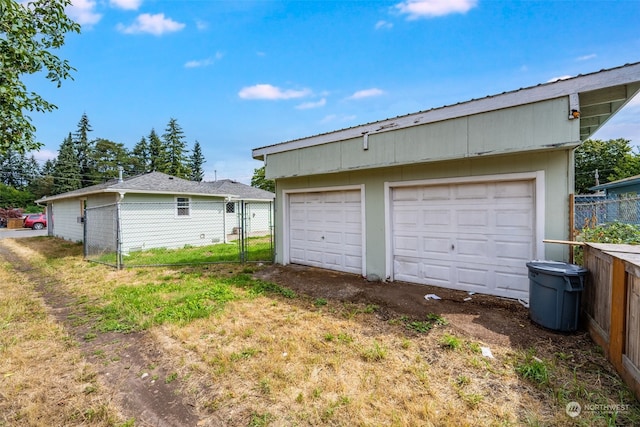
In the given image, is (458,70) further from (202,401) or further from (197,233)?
(197,233)

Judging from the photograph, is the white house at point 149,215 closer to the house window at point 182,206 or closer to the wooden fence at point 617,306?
the house window at point 182,206

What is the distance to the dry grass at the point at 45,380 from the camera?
231 cm

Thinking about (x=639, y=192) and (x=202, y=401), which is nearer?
(x=202, y=401)

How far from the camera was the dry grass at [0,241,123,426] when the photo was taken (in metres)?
2.31

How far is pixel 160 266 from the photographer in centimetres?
831

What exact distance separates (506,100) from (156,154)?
50314 mm

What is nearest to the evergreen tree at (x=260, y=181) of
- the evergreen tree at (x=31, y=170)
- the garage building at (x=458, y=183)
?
the garage building at (x=458, y=183)

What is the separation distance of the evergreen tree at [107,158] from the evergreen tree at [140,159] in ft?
4.02

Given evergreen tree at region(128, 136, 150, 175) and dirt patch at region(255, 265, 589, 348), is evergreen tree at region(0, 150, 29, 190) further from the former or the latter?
dirt patch at region(255, 265, 589, 348)

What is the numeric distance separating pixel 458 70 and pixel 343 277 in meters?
6.50

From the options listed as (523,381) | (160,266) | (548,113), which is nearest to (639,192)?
(548,113)

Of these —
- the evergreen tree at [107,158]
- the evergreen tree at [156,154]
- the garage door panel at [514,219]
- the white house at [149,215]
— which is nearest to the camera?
the garage door panel at [514,219]

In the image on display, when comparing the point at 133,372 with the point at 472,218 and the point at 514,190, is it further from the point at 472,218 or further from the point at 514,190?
the point at 514,190

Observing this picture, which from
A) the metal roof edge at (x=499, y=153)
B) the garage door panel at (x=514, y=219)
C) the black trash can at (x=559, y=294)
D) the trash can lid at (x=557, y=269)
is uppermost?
the metal roof edge at (x=499, y=153)
